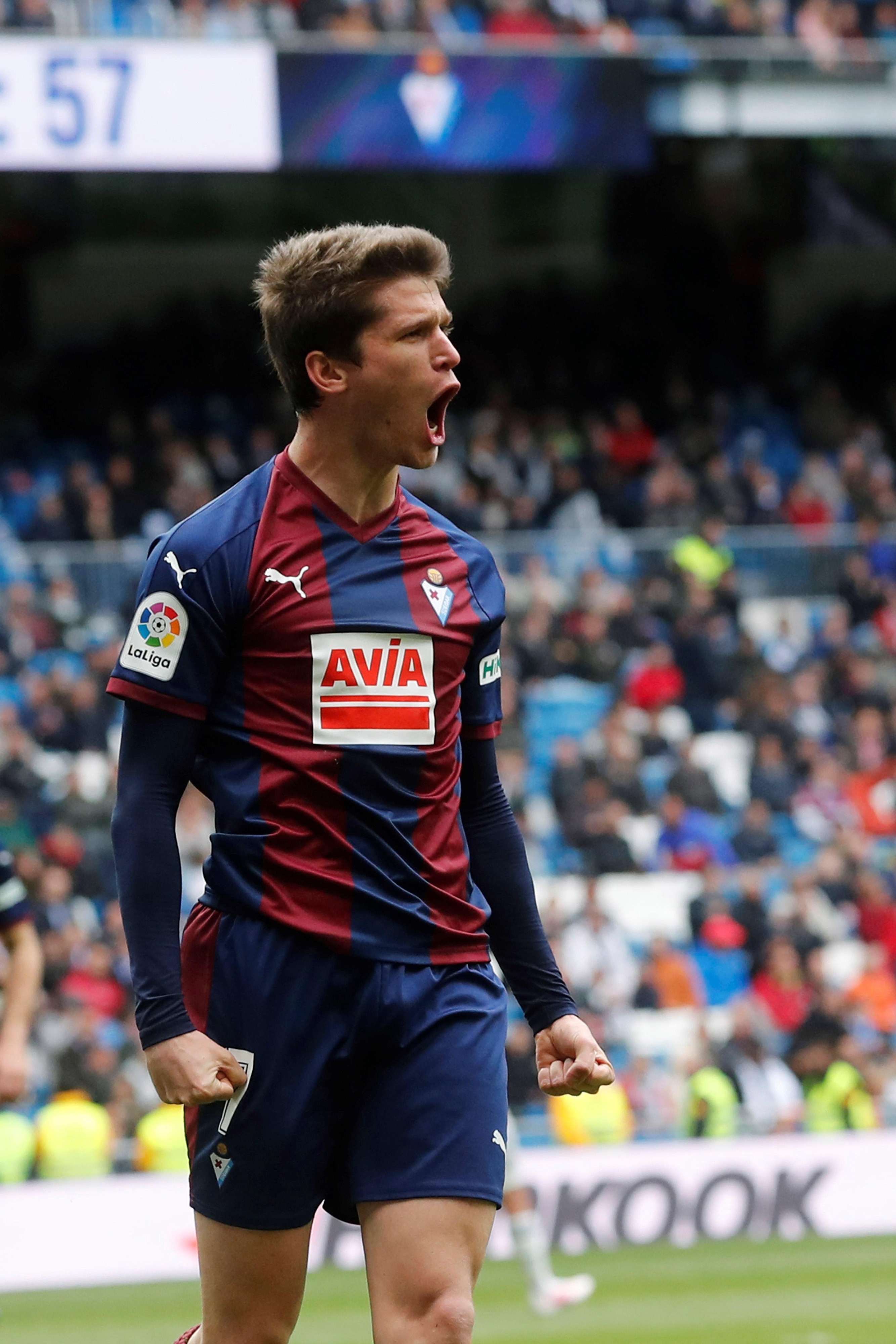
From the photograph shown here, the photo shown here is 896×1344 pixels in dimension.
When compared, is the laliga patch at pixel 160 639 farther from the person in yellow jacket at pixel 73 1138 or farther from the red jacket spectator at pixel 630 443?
the red jacket spectator at pixel 630 443

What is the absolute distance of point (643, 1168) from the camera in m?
10.9

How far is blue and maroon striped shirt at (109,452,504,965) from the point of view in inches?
127

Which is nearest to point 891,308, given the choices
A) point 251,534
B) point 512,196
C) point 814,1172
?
point 512,196

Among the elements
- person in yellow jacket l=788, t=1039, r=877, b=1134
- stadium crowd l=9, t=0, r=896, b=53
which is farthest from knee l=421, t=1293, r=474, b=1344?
stadium crowd l=9, t=0, r=896, b=53

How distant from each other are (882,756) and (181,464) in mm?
6077

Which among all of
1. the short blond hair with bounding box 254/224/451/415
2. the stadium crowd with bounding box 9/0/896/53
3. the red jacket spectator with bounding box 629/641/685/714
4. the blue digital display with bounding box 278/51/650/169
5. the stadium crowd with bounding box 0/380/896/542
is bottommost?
the red jacket spectator with bounding box 629/641/685/714

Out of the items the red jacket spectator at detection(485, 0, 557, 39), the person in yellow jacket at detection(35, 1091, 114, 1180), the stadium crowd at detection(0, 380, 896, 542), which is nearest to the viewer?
the person in yellow jacket at detection(35, 1091, 114, 1180)

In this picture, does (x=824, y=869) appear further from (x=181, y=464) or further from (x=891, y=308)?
(x=891, y=308)

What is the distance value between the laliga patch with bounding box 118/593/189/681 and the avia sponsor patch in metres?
0.21

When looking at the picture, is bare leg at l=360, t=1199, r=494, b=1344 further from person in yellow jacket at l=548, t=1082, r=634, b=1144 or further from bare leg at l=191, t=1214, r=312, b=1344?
person in yellow jacket at l=548, t=1082, r=634, b=1144

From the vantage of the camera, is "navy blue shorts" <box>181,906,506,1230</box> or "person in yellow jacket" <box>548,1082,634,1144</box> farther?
"person in yellow jacket" <box>548,1082,634,1144</box>

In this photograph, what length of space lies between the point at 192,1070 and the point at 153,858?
0.32m

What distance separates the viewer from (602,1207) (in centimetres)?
1084

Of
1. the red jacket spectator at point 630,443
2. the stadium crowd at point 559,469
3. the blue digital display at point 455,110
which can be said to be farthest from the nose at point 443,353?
A: the red jacket spectator at point 630,443
